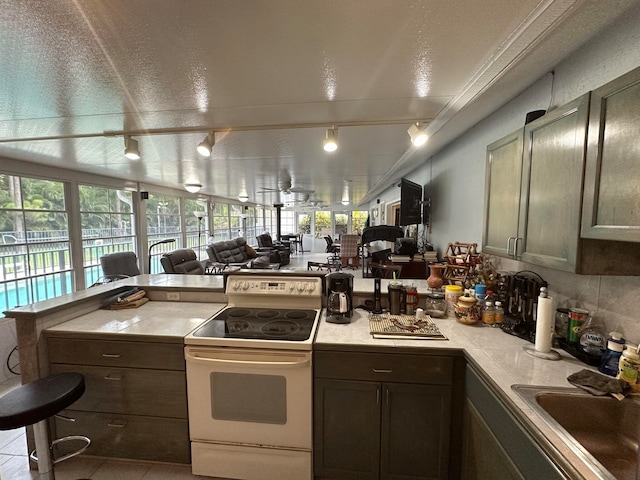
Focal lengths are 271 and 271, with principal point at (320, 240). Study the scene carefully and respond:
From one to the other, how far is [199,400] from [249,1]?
6.40 feet

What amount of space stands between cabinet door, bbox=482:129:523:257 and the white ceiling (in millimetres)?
422

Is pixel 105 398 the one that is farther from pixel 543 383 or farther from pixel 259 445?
pixel 543 383

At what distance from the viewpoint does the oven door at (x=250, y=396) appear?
149cm

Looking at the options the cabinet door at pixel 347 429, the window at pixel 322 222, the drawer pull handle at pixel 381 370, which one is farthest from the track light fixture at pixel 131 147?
the window at pixel 322 222

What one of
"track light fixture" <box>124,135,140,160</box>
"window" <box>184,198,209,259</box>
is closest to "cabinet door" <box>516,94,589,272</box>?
"track light fixture" <box>124,135,140,160</box>

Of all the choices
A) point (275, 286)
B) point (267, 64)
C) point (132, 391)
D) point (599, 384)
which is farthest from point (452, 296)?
point (132, 391)

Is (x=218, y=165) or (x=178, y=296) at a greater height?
(x=218, y=165)

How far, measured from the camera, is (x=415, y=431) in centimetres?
146

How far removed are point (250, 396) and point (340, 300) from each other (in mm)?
763

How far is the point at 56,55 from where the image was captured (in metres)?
1.30

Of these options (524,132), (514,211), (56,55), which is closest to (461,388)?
(514,211)

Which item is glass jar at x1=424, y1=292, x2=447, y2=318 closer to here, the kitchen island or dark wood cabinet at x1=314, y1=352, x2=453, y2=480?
the kitchen island

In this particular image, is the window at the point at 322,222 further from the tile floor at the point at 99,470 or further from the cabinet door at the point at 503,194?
the tile floor at the point at 99,470

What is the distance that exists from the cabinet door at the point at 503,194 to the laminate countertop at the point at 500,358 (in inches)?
20.0
